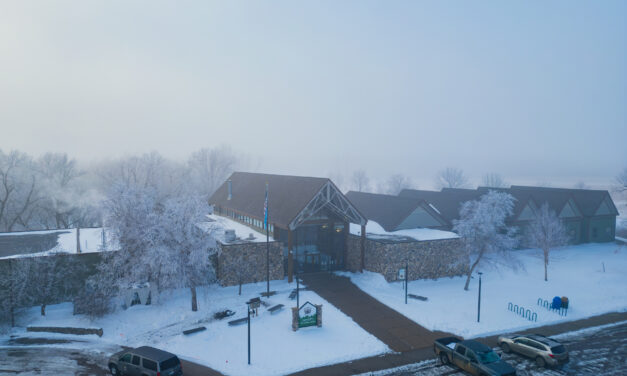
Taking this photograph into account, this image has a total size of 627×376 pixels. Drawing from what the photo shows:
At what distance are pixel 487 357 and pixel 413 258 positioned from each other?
53.4 feet

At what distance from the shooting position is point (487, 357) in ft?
58.6

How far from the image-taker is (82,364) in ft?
64.2

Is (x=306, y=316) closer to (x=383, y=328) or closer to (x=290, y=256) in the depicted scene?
(x=383, y=328)

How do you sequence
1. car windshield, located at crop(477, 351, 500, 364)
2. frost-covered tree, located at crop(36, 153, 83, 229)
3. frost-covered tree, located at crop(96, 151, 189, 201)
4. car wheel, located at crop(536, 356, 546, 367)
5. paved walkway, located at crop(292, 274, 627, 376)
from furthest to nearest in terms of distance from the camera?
frost-covered tree, located at crop(96, 151, 189, 201) → frost-covered tree, located at crop(36, 153, 83, 229) → paved walkway, located at crop(292, 274, 627, 376) → car wheel, located at crop(536, 356, 546, 367) → car windshield, located at crop(477, 351, 500, 364)

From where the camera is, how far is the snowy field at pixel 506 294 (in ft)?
83.2

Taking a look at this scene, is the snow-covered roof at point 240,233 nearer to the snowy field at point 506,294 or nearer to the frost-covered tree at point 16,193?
the snowy field at point 506,294

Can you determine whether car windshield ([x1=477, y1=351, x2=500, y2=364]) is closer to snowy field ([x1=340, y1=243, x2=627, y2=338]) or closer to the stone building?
snowy field ([x1=340, y1=243, x2=627, y2=338])

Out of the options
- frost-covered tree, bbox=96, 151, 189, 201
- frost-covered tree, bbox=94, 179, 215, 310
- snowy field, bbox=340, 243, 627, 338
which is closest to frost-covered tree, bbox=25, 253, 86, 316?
frost-covered tree, bbox=94, 179, 215, 310

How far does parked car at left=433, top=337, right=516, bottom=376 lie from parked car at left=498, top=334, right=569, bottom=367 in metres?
2.99

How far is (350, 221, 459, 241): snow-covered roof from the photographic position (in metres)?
36.6

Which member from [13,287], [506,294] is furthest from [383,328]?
[13,287]

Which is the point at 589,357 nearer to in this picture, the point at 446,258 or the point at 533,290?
the point at 533,290

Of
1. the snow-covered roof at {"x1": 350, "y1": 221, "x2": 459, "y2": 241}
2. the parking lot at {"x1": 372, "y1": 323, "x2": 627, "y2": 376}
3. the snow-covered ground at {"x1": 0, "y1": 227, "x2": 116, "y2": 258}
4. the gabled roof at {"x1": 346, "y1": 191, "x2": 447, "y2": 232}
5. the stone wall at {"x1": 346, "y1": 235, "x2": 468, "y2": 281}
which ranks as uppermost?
the gabled roof at {"x1": 346, "y1": 191, "x2": 447, "y2": 232}

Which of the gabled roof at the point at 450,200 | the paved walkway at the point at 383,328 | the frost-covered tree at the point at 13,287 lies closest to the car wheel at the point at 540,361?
the paved walkway at the point at 383,328
